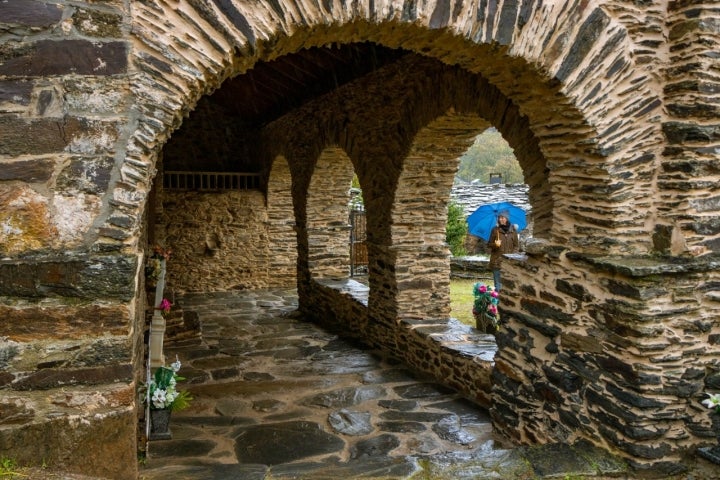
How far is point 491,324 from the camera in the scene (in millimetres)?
6359

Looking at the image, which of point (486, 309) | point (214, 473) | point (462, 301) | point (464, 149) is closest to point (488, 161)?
point (462, 301)

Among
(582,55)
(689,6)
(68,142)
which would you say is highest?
(689,6)

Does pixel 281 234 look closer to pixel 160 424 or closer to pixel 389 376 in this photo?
pixel 389 376

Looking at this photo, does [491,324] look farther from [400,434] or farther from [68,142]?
[68,142]

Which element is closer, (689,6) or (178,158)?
(689,6)

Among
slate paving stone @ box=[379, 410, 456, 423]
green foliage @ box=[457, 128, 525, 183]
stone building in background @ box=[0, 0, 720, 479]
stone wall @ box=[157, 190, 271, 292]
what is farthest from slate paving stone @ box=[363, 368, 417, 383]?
green foliage @ box=[457, 128, 525, 183]

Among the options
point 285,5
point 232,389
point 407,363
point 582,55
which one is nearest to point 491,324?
point 407,363

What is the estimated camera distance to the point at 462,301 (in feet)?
33.5

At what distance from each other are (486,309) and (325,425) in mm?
2719

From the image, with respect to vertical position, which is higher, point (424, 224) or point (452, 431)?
point (424, 224)

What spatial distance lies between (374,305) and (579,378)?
359cm

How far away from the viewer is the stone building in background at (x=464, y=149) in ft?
6.60

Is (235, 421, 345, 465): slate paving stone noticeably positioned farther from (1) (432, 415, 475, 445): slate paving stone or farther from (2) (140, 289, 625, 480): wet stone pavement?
(1) (432, 415, 475, 445): slate paving stone

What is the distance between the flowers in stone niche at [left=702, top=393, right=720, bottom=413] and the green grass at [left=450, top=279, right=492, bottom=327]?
4955 millimetres
